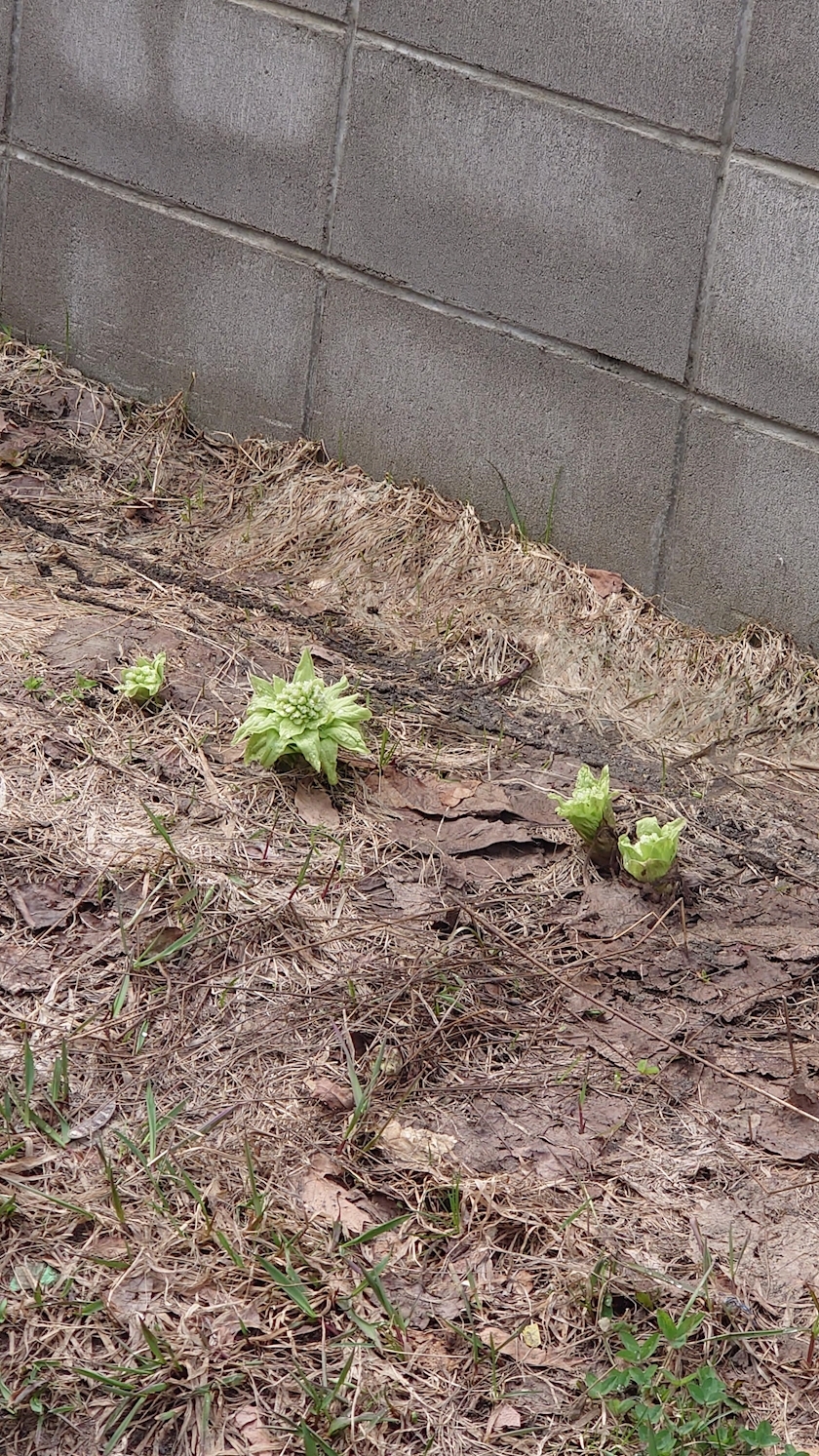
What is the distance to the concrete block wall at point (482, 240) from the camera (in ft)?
9.62

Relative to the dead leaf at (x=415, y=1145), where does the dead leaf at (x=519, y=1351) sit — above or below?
below

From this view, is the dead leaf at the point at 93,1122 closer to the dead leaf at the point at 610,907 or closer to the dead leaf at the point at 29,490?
the dead leaf at the point at 610,907

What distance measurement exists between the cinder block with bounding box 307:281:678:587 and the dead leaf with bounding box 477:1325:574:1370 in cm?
195

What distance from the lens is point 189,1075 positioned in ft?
6.52

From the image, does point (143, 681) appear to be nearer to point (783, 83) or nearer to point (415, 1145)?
point (415, 1145)

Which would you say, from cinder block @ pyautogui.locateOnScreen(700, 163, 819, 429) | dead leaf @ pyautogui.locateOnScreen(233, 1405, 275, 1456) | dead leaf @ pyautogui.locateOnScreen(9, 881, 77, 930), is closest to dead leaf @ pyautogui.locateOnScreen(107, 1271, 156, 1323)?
dead leaf @ pyautogui.locateOnScreen(233, 1405, 275, 1456)

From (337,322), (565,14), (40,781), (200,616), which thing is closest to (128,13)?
(337,322)

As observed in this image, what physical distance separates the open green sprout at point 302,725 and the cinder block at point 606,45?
139 cm

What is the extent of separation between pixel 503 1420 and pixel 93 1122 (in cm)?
65

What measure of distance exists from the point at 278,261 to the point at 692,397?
3.58 ft

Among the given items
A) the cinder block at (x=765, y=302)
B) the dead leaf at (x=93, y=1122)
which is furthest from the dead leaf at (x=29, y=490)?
the dead leaf at (x=93, y=1122)

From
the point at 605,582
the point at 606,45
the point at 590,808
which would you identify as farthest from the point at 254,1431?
the point at 606,45

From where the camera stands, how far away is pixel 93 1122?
189cm

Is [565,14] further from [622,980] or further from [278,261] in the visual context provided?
[622,980]
